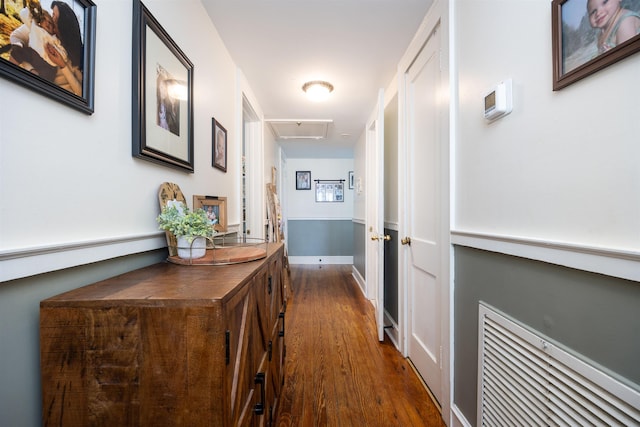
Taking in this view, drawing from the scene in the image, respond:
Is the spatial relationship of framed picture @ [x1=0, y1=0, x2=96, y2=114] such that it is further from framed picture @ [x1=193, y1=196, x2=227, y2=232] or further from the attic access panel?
the attic access panel

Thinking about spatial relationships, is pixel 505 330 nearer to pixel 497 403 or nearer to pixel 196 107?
pixel 497 403

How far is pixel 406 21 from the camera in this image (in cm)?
168

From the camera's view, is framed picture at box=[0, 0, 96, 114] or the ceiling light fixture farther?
the ceiling light fixture

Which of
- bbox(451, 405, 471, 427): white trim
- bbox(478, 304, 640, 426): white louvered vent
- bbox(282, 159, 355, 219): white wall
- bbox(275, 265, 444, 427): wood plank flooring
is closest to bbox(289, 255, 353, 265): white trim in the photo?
bbox(282, 159, 355, 219): white wall

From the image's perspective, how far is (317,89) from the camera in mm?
2447

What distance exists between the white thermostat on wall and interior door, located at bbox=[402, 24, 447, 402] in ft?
1.61

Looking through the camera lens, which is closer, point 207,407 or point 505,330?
point 207,407

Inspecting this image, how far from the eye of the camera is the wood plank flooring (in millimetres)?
1476

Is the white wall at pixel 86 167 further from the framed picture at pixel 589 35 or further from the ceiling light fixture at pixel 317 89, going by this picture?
the framed picture at pixel 589 35

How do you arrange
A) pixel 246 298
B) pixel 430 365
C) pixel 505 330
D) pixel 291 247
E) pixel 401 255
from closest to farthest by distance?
pixel 246 298
pixel 505 330
pixel 430 365
pixel 401 255
pixel 291 247

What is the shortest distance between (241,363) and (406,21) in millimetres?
2007

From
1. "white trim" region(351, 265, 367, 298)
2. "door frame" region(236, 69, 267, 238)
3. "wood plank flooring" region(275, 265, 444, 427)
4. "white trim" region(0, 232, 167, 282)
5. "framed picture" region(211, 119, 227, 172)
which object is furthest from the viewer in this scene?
"white trim" region(351, 265, 367, 298)

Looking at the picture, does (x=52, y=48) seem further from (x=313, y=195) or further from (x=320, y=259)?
(x=320, y=259)

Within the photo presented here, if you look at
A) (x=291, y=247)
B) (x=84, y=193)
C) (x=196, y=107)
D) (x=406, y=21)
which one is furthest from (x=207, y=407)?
(x=291, y=247)
